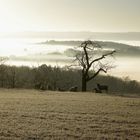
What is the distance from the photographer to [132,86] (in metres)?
134

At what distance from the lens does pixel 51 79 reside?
9600 cm

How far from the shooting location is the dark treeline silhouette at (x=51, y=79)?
82306 mm

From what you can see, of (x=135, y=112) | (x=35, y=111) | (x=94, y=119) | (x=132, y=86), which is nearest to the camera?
(x=94, y=119)

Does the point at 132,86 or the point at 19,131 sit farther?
the point at 132,86

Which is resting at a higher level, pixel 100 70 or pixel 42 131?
pixel 100 70

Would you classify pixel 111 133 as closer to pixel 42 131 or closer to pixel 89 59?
pixel 42 131

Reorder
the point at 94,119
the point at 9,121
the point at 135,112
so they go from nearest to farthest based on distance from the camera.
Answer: the point at 9,121
the point at 94,119
the point at 135,112

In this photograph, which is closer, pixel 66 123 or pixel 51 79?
pixel 66 123

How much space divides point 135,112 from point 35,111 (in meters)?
6.93

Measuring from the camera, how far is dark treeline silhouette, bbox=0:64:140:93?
270 ft

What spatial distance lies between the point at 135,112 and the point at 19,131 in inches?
446

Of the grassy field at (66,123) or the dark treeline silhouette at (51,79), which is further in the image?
the dark treeline silhouette at (51,79)

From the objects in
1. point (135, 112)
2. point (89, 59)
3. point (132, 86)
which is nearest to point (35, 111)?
point (135, 112)

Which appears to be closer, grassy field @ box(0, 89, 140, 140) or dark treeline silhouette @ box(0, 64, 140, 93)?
grassy field @ box(0, 89, 140, 140)
